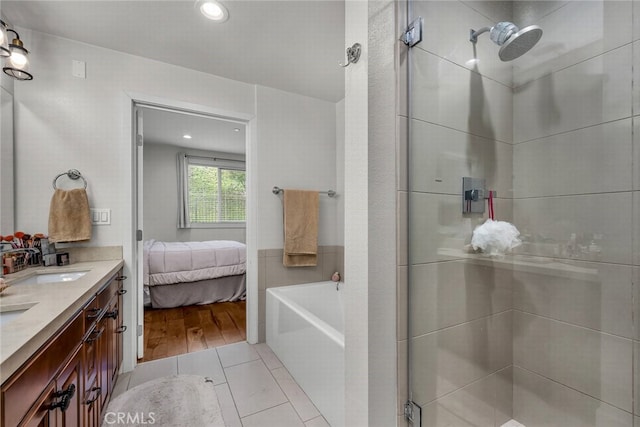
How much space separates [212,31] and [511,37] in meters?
1.72

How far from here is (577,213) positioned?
114 cm

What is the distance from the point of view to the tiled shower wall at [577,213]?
1.03 meters

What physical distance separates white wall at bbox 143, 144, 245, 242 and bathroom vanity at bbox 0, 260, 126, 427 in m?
3.67

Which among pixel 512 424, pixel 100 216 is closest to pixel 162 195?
pixel 100 216

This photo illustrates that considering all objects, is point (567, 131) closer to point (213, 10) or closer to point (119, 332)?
point (213, 10)

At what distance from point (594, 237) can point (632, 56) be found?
655mm

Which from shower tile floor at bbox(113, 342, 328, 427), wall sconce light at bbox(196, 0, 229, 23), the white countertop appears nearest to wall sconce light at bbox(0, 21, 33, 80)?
wall sconce light at bbox(196, 0, 229, 23)

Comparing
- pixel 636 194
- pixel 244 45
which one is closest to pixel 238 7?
pixel 244 45

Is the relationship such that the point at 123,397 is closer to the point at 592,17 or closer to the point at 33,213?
the point at 33,213

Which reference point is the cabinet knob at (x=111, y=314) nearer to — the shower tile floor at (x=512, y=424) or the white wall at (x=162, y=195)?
the shower tile floor at (x=512, y=424)

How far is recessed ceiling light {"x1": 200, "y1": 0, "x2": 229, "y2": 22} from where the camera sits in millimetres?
1604

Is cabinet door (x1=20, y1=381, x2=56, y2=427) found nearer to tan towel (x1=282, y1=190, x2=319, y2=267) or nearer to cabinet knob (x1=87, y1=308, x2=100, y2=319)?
cabinet knob (x1=87, y1=308, x2=100, y2=319)

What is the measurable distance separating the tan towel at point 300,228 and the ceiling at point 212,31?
1.08m

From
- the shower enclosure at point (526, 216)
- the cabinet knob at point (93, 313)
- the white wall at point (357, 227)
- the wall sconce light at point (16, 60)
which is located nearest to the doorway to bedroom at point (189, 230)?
the wall sconce light at point (16, 60)
